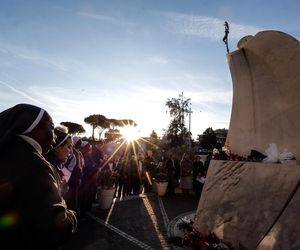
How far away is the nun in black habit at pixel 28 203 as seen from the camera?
1809mm

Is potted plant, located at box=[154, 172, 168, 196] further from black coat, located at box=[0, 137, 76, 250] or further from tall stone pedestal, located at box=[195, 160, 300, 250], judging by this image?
black coat, located at box=[0, 137, 76, 250]

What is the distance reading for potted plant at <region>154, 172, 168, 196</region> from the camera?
→ 46.5 feet

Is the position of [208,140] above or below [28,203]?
above

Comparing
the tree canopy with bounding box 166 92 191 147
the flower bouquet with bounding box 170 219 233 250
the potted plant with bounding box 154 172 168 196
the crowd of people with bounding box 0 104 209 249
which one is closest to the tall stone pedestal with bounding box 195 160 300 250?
the flower bouquet with bounding box 170 219 233 250

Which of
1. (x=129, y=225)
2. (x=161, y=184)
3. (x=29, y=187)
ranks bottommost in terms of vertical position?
(x=129, y=225)

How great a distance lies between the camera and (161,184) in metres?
14.2

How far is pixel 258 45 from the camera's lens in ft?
24.5

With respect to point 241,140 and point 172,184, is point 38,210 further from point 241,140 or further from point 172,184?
point 172,184

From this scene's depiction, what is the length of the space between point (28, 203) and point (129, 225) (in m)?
6.74

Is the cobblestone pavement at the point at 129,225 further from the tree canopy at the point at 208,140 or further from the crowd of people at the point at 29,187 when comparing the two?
the tree canopy at the point at 208,140

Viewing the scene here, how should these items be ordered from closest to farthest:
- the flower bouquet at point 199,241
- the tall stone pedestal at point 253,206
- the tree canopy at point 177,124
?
Answer: 1. the tall stone pedestal at point 253,206
2. the flower bouquet at point 199,241
3. the tree canopy at point 177,124

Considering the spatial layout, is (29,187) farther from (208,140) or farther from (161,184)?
(208,140)

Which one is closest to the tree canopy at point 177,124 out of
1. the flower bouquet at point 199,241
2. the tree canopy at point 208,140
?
the tree canopy at point 208,140

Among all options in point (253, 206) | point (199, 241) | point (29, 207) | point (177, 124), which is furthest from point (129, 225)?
point (177, 124)
